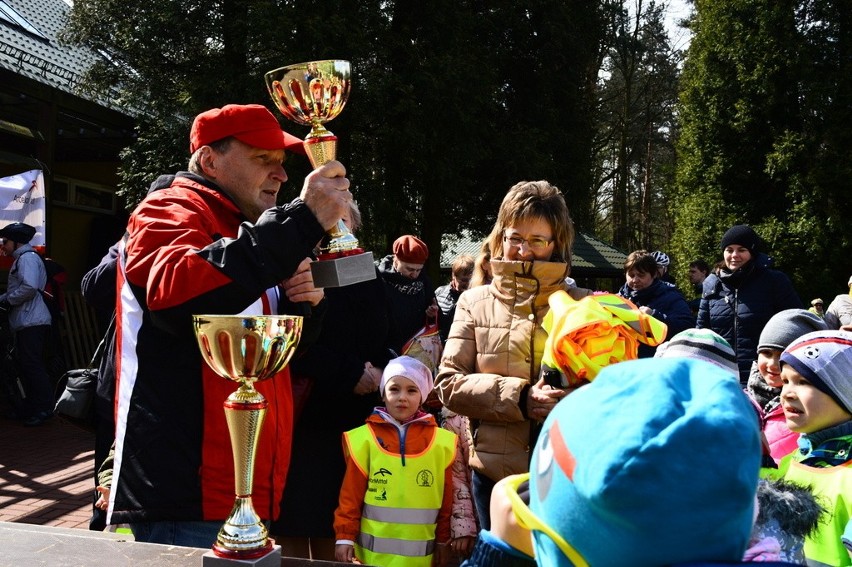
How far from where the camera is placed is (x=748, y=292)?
5.78m

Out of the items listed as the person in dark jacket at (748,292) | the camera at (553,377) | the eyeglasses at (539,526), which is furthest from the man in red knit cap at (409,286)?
the eyeglasses at (539,526)

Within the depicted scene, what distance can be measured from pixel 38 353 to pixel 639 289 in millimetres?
5981

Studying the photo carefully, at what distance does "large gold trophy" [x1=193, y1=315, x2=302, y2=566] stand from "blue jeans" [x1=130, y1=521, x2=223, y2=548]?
1.31 ft

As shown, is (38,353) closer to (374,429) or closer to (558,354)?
(374,429)

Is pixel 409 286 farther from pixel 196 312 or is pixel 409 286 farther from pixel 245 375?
pixel 245 375

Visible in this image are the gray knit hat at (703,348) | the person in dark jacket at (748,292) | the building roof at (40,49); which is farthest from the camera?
the building roof at (40,49)

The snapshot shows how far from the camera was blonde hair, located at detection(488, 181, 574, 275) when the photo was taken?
8.77ft

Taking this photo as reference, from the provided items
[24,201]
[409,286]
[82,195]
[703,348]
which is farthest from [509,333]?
[82,195]

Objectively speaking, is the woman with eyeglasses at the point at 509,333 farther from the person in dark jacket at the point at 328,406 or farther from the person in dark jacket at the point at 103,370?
the person in dark jacket at the point at 103,370

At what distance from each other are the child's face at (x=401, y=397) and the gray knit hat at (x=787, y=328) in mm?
1619

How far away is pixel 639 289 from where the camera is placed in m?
Answer: 6.26

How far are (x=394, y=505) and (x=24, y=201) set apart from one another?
7.15 meters

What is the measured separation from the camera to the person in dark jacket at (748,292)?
5688 mm

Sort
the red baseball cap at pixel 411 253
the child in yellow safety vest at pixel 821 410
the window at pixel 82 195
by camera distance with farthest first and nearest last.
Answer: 1. the window at pixel 82 195
2. the red baseball cap at pixel 411 253
3. the child in yellow safety vest at pixel 821 410
